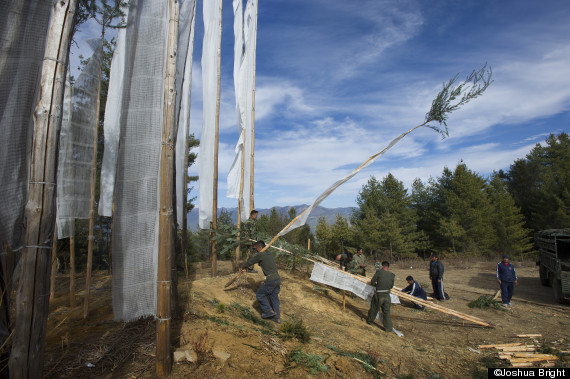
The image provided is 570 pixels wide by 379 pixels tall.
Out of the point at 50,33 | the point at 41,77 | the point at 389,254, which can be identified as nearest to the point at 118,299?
the point at 41,77

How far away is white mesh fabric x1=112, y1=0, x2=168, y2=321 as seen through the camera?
177 inches

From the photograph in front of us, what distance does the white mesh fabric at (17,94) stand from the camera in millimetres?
3412

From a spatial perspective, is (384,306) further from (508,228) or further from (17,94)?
(508,228)

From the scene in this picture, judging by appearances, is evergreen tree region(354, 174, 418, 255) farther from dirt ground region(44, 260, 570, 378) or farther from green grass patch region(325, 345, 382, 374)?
green grass patch region(325, 345, 382, 374)

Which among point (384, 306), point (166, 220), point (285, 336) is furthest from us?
point (384, 306)

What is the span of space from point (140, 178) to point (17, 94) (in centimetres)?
158

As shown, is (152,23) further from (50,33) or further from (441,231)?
(441,231)

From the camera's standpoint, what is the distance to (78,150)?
6707 millimetres

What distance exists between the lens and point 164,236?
4.03 metres

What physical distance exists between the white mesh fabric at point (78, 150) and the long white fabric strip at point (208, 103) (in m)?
2.85

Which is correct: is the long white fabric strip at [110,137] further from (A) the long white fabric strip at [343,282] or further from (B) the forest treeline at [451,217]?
(B) the forest treeline at [451,217]

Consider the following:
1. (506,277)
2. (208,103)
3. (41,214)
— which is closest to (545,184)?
(506,277)

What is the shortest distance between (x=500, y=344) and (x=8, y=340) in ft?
28.3

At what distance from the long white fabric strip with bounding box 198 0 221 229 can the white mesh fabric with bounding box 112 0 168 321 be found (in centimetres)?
441
